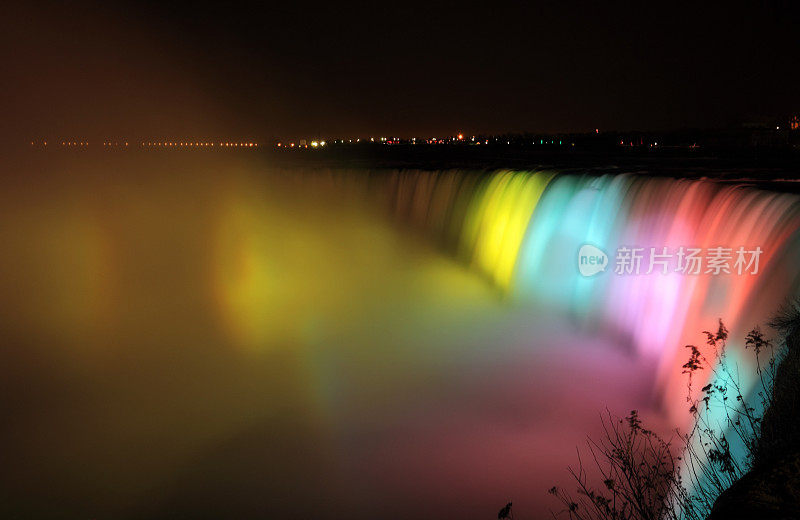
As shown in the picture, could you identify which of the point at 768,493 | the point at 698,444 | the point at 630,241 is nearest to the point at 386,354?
the point at 630,241

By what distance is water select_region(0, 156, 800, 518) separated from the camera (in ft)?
26.2

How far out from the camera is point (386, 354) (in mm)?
12922

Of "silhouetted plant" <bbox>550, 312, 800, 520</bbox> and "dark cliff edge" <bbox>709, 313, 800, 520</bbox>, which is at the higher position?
"dark cliff edge" <bbox>709, 313, 800, 520</bbox>

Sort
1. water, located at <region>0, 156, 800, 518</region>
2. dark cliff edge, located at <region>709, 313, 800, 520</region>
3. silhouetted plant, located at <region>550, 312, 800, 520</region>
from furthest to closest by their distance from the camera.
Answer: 1. water, located at <region>0, 156, 800, 518</region>
2. silhouetted plant, located at <region>550, 312, 800, 520</region>
3. dark cliff edge, located at <region>709, 313, 800, 520</region>

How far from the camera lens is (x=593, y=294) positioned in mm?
13164

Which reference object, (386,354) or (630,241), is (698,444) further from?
(386,354)

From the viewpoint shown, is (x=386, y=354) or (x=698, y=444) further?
(x=386, y=354)

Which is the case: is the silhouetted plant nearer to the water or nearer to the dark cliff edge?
the water

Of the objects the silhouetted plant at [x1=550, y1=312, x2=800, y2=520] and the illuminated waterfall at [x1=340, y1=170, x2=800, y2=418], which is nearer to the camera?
the silhouetted plant at [x1=550, y1=312, x2=800, y2=520]

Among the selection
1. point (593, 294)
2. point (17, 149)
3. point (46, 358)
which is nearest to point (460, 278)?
point (593, 294)

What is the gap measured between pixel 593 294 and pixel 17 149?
203ft

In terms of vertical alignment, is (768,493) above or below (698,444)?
above

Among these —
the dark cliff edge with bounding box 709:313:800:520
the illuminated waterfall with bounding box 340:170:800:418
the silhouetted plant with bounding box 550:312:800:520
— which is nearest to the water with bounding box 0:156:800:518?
the illuminated waterfall with bounding box 340:170:800:418

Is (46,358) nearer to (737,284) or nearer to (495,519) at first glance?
(495,519)
